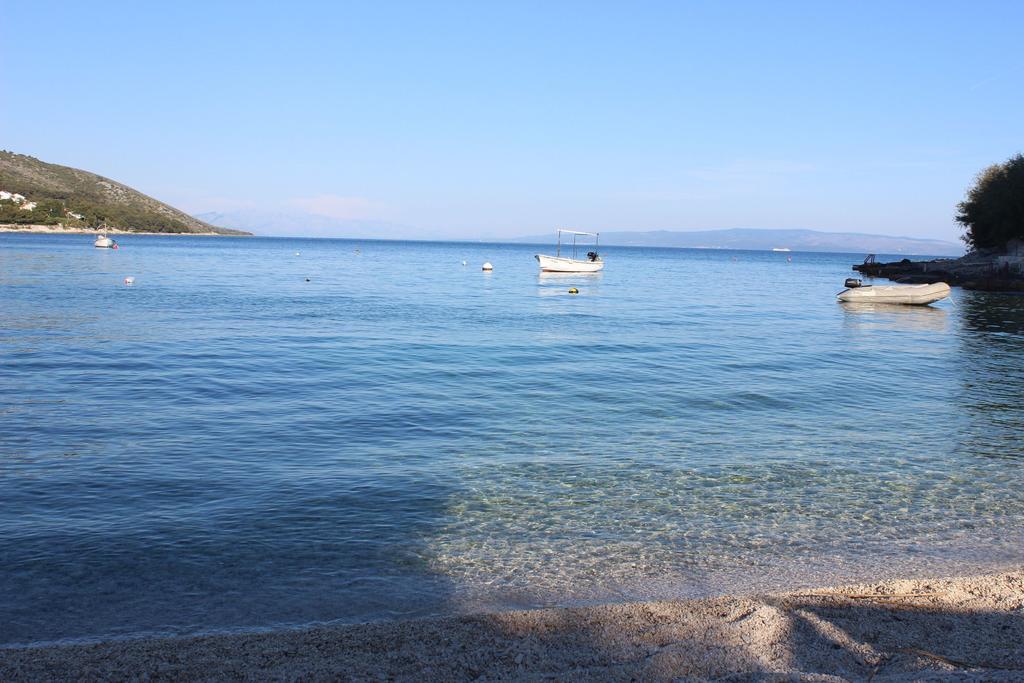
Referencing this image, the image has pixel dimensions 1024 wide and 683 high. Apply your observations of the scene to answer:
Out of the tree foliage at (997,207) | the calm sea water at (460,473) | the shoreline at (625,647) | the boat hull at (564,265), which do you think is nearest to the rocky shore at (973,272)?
the tree foliage at (997,207)

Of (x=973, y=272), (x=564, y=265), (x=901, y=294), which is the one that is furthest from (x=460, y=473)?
(x=973, y=272)

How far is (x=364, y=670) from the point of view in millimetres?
5078

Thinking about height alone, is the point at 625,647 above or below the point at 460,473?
above

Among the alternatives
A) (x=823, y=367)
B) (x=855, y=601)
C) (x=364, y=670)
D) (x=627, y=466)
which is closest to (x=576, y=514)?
(x=627, y=466)

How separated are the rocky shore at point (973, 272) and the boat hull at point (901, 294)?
13.4 metres

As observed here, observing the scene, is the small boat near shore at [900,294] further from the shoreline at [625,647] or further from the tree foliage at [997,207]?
the shoreline at [625,647]

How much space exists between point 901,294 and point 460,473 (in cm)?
3985

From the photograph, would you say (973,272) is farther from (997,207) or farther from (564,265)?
(564,265)

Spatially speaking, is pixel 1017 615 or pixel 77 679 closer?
pixel 77 679

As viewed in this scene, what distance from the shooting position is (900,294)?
4309 centimetres

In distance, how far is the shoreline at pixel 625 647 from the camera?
504 centimetres

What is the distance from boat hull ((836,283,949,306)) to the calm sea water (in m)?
20.5

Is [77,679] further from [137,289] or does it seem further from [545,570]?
[137,289]

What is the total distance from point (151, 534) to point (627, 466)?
19.0ft
